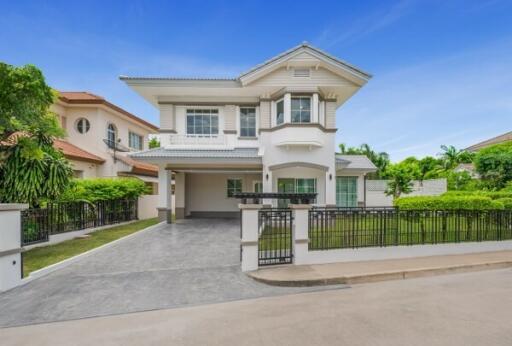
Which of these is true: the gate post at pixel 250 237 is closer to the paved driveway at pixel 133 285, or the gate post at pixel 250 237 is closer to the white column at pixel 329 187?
the paved driveway at pixel 133 285

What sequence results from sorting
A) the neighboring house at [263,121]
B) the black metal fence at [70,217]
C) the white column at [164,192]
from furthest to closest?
1. the white column at [164,192]
2. the neighboring house at [263,121]
3. the black metal fence at [70,217]

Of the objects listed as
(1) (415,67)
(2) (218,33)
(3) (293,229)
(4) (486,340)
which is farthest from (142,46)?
(4) (486,340)

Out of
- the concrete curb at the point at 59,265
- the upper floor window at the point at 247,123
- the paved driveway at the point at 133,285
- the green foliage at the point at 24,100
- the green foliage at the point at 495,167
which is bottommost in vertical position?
the paved driveway at the point at 133,285

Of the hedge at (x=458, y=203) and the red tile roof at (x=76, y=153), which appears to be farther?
the red tile roof at (x=76, y=153)

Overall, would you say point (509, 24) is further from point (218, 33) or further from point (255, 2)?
point (218, 33)

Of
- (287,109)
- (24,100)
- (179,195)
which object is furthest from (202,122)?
(24,100)

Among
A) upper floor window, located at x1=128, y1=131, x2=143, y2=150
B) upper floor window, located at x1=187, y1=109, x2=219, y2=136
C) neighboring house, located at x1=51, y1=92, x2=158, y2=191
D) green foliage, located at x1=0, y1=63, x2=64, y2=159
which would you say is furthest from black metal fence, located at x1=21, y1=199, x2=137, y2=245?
upper floor window, located at x1=128, y1=131, x2=143, y2=150

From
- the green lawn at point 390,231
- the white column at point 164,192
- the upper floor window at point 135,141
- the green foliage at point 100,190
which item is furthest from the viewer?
the upper floor window at point 135,141

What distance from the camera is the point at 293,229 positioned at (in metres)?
6.83

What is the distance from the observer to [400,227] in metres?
7.66

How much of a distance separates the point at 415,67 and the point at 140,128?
2169 centimetres

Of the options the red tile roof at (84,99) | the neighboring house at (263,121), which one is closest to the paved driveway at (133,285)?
the neighboring house at (263,121)

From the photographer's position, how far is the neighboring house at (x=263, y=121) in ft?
40.3

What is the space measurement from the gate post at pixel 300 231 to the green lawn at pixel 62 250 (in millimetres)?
6532
